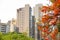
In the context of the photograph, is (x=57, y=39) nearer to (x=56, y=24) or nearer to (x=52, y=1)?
(x=56, y=24)

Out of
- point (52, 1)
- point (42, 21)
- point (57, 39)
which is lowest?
point (57, 39)

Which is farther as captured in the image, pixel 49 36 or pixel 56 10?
pixel 49 36

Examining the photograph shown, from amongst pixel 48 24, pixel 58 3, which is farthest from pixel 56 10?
pixel 48 24

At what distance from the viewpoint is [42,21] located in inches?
384

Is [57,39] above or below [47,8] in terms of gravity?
below

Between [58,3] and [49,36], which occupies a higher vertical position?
[58,3]

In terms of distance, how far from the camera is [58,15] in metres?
9.46

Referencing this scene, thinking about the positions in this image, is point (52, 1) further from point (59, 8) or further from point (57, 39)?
point (57, 39)

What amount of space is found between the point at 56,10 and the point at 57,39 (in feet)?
4.49

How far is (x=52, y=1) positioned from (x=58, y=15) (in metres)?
0.52

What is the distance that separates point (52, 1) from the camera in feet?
31.3

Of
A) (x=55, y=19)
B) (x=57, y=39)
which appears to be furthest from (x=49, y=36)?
(x=55, y=19)

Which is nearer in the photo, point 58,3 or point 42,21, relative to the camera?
point 58,3

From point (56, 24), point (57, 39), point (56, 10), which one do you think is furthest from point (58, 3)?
point (57, 39)
